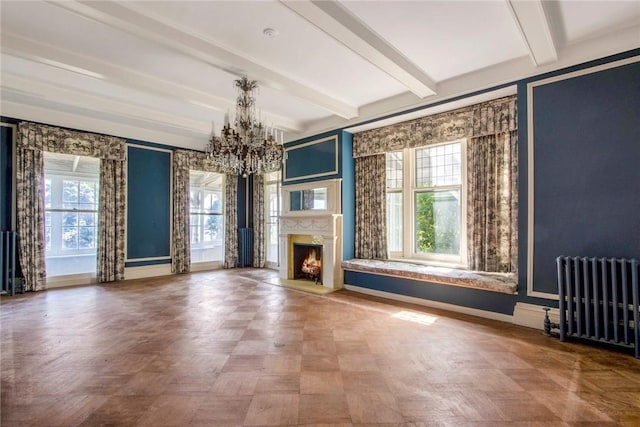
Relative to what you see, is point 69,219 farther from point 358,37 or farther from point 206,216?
point 358,37

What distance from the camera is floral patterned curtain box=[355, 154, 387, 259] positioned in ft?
17.0

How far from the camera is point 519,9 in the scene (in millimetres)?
2420

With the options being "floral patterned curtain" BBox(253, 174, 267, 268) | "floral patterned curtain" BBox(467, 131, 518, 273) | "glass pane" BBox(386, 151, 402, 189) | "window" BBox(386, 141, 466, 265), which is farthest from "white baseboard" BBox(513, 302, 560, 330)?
"floral patterned curtain" BBox(253, 174, 267, 268)

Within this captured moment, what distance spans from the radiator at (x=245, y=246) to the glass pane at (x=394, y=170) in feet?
13.1

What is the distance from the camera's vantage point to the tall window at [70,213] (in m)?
5.33

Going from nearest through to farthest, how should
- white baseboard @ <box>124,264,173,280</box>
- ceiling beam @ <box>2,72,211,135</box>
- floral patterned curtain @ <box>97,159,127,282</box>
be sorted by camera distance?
ceiling beam @ <box>2,72,211,135</box>, floral patterned curtain @ <box>97,159,127,282</box>, white baseboard @ <box>124,264,173,280</box>

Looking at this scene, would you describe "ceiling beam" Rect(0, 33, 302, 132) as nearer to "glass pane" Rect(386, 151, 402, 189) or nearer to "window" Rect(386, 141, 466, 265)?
"glass pane" Rect(386, 151, 402, 189)

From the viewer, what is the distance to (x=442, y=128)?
4.36 meters

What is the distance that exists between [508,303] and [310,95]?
364 centimetres

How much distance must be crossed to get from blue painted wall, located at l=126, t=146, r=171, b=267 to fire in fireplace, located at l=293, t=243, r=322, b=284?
2868 millimetres

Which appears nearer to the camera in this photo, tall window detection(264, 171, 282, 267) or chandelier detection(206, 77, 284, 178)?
chandelier detection(206, 77, 284, 178)

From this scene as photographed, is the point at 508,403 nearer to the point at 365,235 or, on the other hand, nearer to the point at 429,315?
the point at 429,315

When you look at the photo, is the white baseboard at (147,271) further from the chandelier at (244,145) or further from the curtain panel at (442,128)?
the curtain panel at (442,128)

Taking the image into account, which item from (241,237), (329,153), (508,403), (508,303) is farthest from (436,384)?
(241,237)
